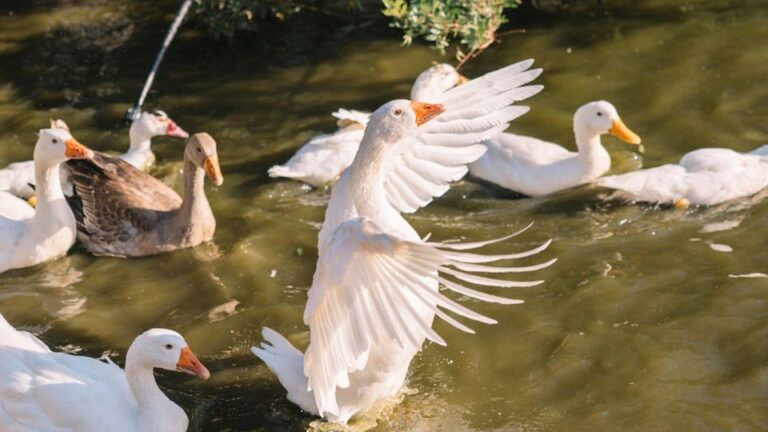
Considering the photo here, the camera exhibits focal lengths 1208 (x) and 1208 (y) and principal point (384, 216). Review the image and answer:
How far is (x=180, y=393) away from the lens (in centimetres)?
648

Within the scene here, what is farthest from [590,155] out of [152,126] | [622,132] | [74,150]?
[74,150]

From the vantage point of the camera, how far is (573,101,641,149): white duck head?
8.45 metres

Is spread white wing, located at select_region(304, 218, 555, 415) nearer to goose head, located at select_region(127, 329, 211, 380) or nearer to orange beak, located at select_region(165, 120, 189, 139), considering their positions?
goose head, located at select_region(127, 329, 211, 380)

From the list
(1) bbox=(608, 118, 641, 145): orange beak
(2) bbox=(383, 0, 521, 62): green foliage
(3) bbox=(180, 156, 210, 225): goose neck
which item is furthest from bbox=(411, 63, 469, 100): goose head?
(3) bbox=(180, 156, 210, 225): goose neck

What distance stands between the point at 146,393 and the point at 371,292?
1361 millimetres

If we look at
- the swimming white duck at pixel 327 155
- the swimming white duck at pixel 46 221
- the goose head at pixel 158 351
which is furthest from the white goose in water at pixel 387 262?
the swimming white duck at pixel 46 221

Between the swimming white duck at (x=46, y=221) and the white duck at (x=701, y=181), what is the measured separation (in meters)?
3.58

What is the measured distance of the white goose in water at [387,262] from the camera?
5.01 m

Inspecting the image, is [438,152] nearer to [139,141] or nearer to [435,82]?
[435,82]

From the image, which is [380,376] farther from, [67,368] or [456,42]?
[456,42]

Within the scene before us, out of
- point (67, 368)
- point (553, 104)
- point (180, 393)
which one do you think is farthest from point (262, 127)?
point (67, 368)

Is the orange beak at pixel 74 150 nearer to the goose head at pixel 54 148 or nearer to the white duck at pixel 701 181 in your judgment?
the goose head at pixel 54 148

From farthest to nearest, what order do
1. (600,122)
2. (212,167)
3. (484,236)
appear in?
1. (600,122)
2. (212,167)
3. (484,236)

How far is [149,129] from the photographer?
8875 millimetres
